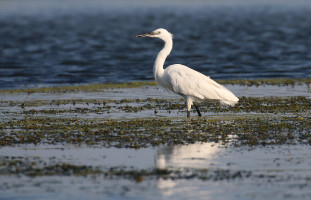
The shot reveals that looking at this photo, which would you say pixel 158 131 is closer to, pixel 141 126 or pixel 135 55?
pixel 141 126

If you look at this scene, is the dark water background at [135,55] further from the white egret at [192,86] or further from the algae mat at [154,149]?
the white egret at [192,86]

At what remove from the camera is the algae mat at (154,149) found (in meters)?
7.65

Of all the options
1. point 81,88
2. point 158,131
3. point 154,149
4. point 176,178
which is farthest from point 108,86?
point 176,178

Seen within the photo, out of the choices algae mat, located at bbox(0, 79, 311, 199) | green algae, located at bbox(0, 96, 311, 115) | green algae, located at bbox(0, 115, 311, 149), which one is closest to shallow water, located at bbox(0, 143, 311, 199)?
algae mat, located at bbox(0, 79, 311, 199)

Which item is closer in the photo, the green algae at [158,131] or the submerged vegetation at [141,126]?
the submerged vegetation at [141,126]

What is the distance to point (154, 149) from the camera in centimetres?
986

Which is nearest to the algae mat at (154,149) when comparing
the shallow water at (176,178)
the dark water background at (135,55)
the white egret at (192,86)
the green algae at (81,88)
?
the shallow water at (176,178)

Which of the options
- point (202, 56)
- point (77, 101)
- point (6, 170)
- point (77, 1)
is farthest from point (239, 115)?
point (77, 1)

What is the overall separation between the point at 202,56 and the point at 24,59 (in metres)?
8.70

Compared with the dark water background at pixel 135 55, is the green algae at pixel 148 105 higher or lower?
lower

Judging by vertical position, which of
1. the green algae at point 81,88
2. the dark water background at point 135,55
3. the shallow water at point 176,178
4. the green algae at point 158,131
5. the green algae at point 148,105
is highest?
the dark water background at point 135,55

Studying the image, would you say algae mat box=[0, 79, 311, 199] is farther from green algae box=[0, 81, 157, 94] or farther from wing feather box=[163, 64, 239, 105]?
green algae box=[0, 81, 157, 94]

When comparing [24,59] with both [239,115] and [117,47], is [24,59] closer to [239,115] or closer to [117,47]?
[117,47]

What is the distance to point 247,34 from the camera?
42.5m
